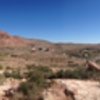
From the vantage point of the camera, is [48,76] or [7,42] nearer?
[48,76]

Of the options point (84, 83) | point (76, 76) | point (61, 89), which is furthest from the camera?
point (76, 76)

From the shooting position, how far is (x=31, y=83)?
12570 mm

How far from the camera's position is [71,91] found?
468 inches

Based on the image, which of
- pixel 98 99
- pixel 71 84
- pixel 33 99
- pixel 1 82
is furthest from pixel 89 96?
pixel 1 82

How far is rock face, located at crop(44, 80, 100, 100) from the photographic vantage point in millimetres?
11508

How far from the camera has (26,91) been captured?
1186 cm

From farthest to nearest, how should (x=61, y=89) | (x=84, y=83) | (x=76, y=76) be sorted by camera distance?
1. (x=76, y=76)
2. (x=84, y=83)
3. (x=61, y=89)

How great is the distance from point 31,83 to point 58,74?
696 centimetres

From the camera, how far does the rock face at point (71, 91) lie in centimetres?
1151

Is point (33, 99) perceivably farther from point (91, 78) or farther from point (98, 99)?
point (91, 78)

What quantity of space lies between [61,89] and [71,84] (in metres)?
0.83

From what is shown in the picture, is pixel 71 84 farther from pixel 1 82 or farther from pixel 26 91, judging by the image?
pixel 1 82

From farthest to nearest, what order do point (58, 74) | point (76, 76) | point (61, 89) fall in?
1. point (58, 74)
2. point (76, 76)
3. point (61, 89)

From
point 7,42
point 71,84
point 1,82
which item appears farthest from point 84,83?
point 7,42
